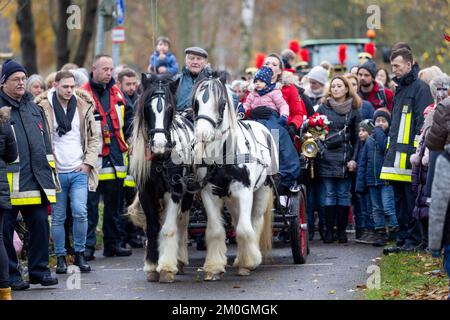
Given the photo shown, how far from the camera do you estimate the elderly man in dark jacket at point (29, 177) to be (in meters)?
11.7

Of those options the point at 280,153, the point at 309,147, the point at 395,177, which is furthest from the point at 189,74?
the point at 395,177

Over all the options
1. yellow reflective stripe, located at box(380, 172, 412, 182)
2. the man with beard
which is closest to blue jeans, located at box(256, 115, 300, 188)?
yellow reflective stripe, located at box(380, 172, 412, 182)

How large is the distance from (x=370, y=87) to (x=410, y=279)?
594cm

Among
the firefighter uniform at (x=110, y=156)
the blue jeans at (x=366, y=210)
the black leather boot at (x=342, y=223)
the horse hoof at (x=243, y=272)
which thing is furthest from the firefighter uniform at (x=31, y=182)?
the blue jeans at (x=366, y=210)

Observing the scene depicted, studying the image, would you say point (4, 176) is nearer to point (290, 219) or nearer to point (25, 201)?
point (25, 201)

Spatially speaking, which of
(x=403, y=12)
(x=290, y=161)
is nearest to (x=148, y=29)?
(x=403, y=12)

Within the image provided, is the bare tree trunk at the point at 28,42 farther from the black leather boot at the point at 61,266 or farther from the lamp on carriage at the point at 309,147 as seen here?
the black leather boot at the point at 61,266

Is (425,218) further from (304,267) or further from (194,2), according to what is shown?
(194,2)

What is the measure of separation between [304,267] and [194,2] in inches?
1479

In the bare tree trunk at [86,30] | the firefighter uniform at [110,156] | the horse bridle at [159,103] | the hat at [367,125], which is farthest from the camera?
the bare tree trunk at [86,30]

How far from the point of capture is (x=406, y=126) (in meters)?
14.1

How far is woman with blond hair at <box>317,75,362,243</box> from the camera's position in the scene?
15891 mm

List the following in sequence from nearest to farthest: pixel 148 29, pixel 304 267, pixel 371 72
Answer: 1. pixel 304 267
2. pixel 371 72
3. pixel 148 29

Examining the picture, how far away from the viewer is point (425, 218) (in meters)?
12.9
